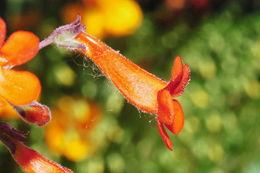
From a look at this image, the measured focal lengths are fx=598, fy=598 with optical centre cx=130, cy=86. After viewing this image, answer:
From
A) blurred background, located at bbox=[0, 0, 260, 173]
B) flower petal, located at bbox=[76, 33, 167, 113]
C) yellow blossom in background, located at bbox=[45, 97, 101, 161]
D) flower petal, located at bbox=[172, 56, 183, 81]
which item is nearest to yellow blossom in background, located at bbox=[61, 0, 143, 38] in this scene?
blurred background, located at bbox=[0, 0, 260, 173]

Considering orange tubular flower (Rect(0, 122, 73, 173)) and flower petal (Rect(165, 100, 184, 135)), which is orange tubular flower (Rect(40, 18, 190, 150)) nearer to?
flower petal (Rect(165, 100, 184, 135))

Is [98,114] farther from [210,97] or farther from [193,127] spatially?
[210,97]

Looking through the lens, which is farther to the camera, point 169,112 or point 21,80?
point 169,112

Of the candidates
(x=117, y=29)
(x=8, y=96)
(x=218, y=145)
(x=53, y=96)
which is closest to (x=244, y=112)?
(x=218, y=145)

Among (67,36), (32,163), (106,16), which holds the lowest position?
(106,16)

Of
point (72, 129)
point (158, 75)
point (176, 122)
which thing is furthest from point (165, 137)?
point (158, 75)

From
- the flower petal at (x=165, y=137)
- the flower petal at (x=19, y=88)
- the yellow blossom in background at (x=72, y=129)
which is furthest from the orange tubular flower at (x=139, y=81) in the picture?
the yellow blossom in background at (x=72, y=129)

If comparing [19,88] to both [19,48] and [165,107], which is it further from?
[165,107]
